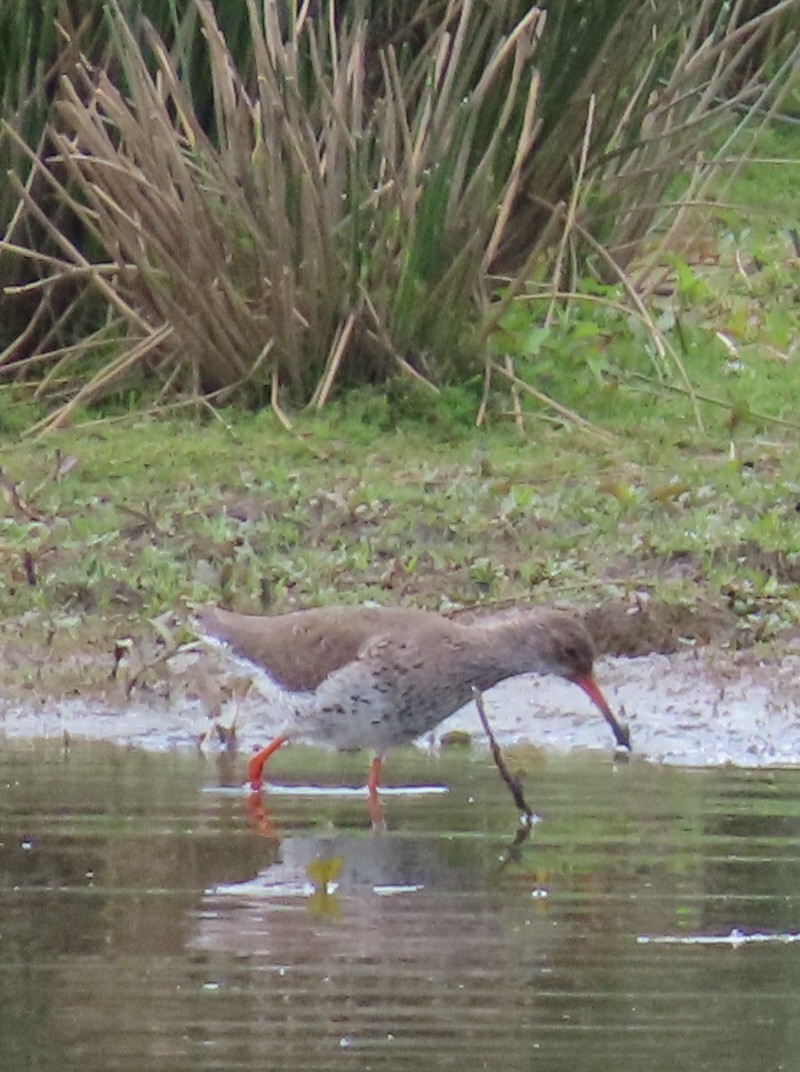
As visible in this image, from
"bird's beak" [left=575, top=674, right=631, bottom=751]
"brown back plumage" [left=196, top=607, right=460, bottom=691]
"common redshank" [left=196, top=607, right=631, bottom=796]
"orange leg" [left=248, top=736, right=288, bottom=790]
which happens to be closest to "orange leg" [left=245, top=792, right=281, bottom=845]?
"orange leg" [left=248, top=736, right=288, bottom=790]

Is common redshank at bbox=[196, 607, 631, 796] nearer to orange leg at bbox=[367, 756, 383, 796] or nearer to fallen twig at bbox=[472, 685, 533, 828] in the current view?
orange leg at bbox=[367, 756, 383, 796]

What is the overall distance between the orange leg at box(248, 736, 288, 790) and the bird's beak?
0.87 m

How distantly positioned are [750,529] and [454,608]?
120 cm

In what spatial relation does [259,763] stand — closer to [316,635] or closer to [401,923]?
[316,635]

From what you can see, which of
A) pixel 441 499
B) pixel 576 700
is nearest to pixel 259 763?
pixel 576 700

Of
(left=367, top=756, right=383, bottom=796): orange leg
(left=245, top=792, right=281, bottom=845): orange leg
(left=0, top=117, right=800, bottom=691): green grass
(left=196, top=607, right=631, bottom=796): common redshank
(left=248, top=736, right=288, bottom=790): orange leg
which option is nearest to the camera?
(left=245, top=792, right=281, bottom=845): orange leg

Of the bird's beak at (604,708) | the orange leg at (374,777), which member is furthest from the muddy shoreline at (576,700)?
the orange leg at (374,777)

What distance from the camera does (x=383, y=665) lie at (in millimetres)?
7141

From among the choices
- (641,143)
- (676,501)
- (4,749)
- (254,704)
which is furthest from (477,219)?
(4,749)

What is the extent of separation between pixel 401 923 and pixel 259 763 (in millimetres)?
1976

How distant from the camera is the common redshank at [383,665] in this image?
7.14 m

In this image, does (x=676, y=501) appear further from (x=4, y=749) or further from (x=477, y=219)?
(x=4, y=749)

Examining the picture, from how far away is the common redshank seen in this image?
7137mm

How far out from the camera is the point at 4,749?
736 centimetres
